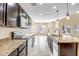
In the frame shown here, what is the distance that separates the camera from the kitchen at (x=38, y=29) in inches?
116

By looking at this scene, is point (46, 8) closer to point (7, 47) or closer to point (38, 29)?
point (7, 47)

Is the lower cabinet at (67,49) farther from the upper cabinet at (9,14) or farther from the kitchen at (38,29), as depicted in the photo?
the upper cabinet at (9,14)

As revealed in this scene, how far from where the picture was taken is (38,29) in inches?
606

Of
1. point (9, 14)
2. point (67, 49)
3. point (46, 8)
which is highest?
point (46, 8)

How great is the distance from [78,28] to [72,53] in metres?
7.96

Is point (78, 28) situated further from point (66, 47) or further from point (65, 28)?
point (66, 47)

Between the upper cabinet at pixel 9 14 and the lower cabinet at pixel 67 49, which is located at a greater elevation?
the upper cabinet at pixel 9 14

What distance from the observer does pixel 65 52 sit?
3.62 metres

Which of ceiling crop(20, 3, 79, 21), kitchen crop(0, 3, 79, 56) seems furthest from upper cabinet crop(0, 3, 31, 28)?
ceiling crop(20, 3, 79, 21)

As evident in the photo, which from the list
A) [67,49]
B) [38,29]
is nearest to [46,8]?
[67,49]

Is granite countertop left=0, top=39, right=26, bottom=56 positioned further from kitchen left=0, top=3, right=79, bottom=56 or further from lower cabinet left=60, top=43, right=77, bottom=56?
lower cabinet left=60, top=43, right=77, bottom=56

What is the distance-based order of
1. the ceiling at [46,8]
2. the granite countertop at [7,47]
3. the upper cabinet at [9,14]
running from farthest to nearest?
1. the ceiling at [46,8]
2. the upper cabinet at [9,14]
3. the granite countertop at [7,47]

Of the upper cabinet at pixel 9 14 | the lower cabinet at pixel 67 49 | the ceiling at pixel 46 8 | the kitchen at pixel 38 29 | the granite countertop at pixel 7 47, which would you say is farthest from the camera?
the ceiling at pixel 46 8

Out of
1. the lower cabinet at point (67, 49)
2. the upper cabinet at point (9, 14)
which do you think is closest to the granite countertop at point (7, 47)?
the upper cabinet at point (9, 14)
